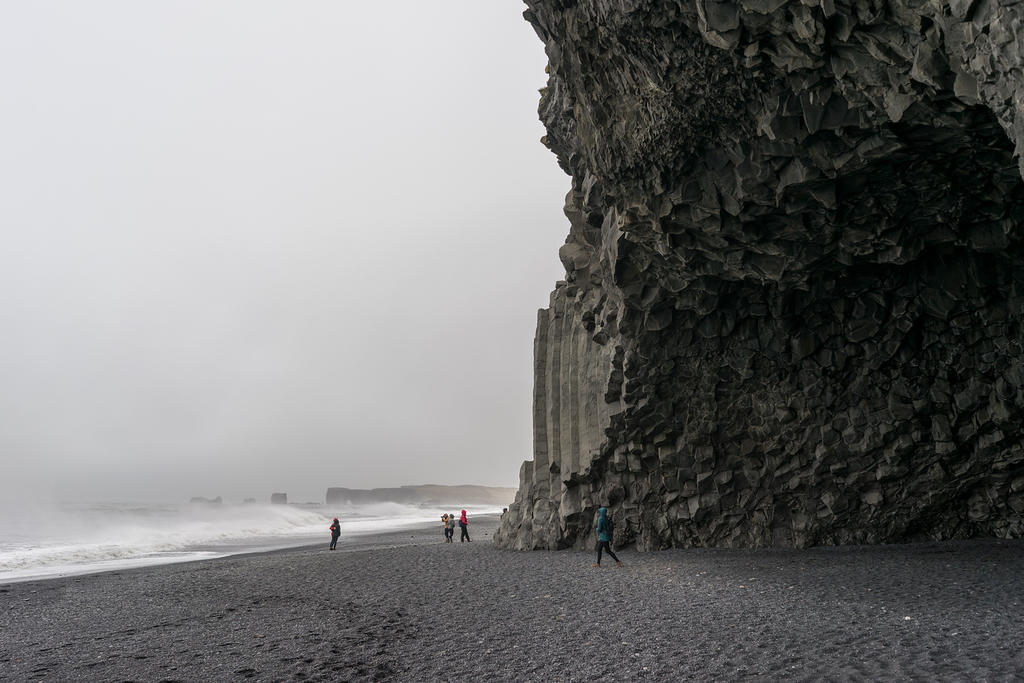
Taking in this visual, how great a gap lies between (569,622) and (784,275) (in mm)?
10428

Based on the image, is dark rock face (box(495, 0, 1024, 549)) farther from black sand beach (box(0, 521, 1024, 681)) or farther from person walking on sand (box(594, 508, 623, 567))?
person walking on sand (box(594, 508, 623, 567))

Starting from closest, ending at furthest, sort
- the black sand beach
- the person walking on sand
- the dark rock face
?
the black sand beach, the dark rock face, the person walking on sand

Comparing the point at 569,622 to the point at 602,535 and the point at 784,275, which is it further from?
the point at 784,275

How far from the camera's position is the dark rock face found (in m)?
10.3

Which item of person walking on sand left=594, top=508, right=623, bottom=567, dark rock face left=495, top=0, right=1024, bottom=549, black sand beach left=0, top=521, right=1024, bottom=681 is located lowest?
black sand beach left=0, top=521, right=1024, bottom=681

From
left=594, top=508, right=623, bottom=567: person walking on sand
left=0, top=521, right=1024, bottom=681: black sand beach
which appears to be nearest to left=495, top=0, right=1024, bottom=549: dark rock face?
left=0, top=521, right=1024, bottom=681: black sand beach

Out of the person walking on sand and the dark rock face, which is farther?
the person walking on sand

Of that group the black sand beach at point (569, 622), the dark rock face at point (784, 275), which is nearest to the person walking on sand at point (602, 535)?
the black sand beach at point (569, 622)

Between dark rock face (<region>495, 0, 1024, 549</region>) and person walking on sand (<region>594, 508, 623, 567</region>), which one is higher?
dark rock face (<region>495, 0, 1024, 549</region>)

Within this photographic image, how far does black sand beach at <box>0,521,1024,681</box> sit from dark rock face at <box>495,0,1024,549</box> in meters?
2.26

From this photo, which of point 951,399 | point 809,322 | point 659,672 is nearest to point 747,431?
point 809,322

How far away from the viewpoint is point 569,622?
11.1 metres

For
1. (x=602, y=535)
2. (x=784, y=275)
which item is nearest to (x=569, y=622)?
(x=602, y=535)

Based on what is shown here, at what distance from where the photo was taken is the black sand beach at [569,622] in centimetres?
823
